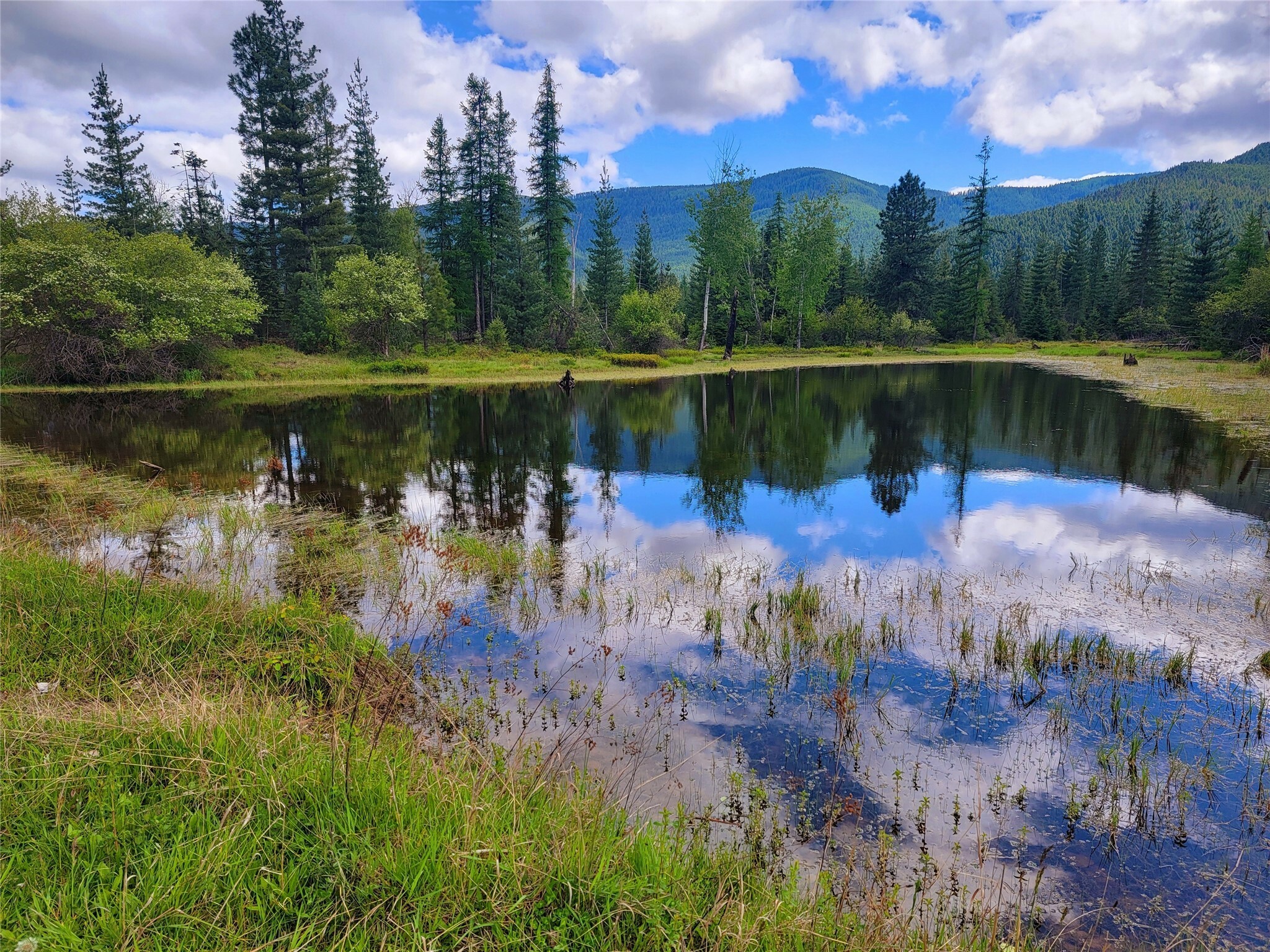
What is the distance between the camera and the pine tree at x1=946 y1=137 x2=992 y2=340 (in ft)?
254

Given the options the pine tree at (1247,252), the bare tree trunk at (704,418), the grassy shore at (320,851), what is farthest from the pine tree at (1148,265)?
the grassy shore at (320,851)

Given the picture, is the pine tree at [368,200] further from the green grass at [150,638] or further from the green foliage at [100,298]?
the green grass at [150,638]

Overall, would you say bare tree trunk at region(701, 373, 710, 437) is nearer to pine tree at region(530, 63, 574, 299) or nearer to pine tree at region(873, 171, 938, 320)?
pine tree at region(530, 63, 574, 299)

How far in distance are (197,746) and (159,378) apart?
39.8 metres

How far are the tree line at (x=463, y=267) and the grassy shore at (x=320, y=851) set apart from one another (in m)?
36.6

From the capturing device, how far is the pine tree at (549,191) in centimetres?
6112

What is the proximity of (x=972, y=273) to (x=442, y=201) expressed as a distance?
57867mm

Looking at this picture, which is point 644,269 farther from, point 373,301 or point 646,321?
point 373,301

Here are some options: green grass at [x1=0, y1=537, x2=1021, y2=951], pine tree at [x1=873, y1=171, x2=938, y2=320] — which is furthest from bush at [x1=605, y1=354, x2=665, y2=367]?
green grass at [x1=0, y1=537, x2=1021, y2=951]

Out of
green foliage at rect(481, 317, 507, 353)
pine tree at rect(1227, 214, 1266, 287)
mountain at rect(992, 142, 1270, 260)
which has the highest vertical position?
mountain at rect(992, 142, 1270, 260)

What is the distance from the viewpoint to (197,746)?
148 inches

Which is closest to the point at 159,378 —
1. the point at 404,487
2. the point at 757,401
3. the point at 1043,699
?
the point at 404,487

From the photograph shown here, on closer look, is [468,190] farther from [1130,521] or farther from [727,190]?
[1130,521]

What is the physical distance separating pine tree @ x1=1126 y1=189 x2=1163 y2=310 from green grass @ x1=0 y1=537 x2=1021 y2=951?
97.7m
